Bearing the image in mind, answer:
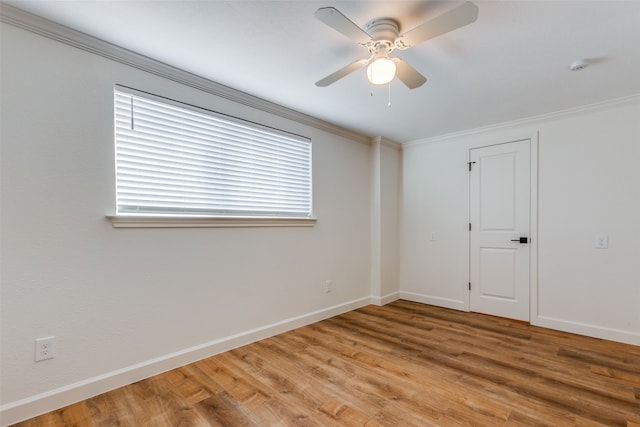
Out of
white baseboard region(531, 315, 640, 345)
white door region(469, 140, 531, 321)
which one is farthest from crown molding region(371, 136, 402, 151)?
white baseboard region(531, 315, 640, 345)

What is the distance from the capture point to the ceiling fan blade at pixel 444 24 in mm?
1379

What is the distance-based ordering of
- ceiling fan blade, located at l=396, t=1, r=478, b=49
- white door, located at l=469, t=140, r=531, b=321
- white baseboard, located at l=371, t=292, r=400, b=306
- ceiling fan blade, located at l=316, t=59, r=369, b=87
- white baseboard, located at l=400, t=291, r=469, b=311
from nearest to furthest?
ceiling fan blade, located at l=396, t=1, r=478, b=49, ceiling fan blade, located at l=316, t=59, r=369, b=87, white door, located at l=469, t=140, r=531, b=321, white baseboard, located at l=400, t=291, r=469, b=311, white baseboard, located at l=371, t=292, r=400, b=306

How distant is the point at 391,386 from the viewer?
2096 millimetres

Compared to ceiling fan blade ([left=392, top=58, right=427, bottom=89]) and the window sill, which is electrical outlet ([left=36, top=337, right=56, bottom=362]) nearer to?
the window sill

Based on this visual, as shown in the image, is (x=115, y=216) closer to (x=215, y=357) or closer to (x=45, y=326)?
(x=45, y=326)

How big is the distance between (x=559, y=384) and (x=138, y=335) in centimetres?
302

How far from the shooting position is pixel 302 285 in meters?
3.35

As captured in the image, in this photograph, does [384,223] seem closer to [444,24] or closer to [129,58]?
[444,24]

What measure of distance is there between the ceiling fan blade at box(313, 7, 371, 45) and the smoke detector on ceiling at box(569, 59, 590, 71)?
1656 millimetres

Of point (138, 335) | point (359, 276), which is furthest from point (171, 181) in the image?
point (359, 276)

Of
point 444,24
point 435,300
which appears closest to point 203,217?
point 444,24

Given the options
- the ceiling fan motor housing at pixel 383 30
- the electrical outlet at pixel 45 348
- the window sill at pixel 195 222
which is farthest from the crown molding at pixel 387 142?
the electrical outlet at pixel 45 348

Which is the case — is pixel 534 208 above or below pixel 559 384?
above

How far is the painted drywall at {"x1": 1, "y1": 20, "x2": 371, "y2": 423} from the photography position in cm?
175
